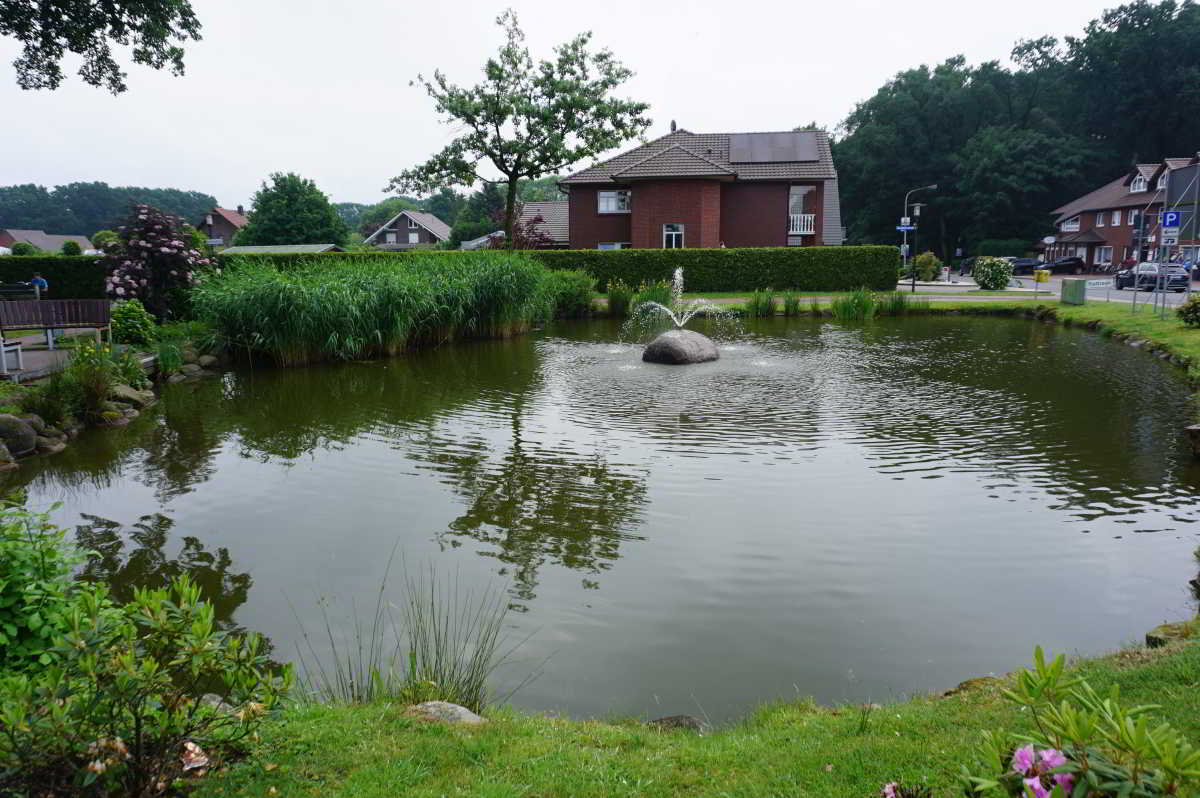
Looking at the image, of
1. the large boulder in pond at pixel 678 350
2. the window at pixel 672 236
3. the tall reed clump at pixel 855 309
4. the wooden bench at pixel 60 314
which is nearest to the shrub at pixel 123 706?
the large boulder in pond at pixel 678 350

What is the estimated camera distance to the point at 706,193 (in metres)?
38.8

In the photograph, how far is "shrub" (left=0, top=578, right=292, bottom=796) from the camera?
8.38 feet

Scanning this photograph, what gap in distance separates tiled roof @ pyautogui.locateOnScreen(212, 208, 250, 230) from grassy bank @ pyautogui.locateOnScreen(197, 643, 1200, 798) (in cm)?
8732

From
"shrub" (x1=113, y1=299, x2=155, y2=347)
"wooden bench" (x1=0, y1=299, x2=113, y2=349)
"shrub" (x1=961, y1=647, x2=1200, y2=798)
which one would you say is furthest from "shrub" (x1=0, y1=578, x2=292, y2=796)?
"shrub" (x1=113, y1=299, x2=155, y2=347)

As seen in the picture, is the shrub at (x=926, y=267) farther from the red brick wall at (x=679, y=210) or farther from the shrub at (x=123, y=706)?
the shrub at (x=123, y=706)

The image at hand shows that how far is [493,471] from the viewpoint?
29.2 ft

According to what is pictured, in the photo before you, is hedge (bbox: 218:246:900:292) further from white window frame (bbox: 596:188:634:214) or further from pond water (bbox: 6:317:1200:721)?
pond water (bbox: 6:317:1200:721)

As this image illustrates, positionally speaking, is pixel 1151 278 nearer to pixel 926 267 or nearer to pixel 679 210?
pixel 926 267

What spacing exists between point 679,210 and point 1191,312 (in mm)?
24409

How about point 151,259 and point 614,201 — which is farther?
point 614,201

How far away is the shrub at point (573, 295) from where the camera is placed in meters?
24.9

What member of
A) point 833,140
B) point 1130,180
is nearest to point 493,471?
point 1130,180

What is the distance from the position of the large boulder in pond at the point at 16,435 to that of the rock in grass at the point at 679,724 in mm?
9334

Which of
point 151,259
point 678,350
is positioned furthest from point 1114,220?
point 151,259
